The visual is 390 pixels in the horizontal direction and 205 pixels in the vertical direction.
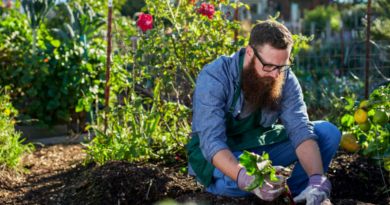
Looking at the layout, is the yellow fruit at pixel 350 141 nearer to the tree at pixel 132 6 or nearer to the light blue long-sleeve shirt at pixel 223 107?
the light blue long-sleeve shirt at pixel 223 107

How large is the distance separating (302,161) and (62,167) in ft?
6.91

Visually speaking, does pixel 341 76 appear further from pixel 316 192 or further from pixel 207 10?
pixel 316 192

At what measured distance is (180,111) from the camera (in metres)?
2.62

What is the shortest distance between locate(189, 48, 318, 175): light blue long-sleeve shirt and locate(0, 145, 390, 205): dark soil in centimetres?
23

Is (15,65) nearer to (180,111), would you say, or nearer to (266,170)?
(180,111)

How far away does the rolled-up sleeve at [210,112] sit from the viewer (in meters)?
1.70

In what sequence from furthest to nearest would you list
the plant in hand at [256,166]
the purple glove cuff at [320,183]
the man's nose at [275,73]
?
1. the man's nose at [275,73]
2. the purple glove cuff at [320,183]
3. the plant in hand at [256,166]

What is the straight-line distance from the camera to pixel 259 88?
6.12 feet

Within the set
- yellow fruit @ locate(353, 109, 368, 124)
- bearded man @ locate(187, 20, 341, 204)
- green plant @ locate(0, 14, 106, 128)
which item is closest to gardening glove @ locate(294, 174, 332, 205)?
bearded man @ locate(187, 20, 341, 204)

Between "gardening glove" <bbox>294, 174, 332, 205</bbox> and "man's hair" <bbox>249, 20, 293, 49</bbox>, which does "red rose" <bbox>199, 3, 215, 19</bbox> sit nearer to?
"man's hair" <bbox>249, 20, 293, 49</bbox>

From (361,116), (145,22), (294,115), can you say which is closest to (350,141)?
(361,116)

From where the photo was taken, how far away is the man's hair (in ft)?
5.58

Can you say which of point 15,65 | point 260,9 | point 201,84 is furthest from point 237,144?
point 260,9

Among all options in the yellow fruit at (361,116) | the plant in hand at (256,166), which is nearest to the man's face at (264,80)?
the yellow fruit at (361,116)
